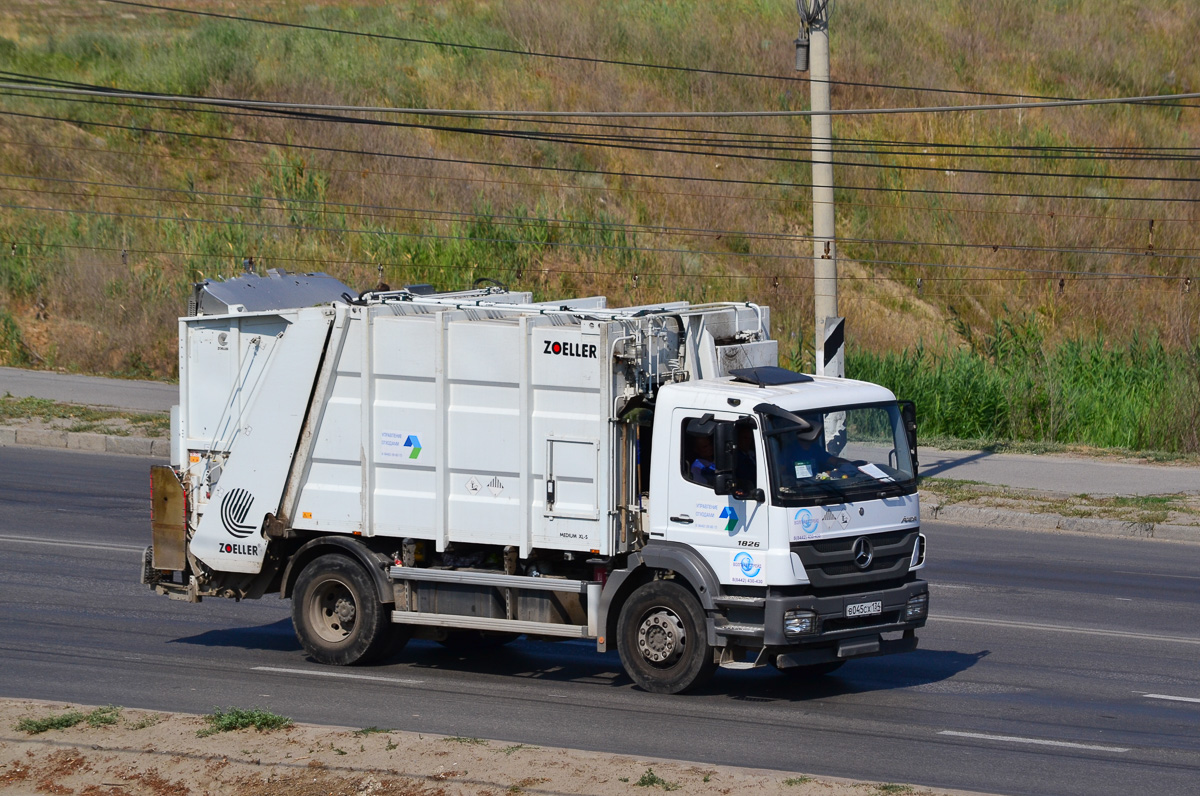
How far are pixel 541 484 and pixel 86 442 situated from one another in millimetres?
13398

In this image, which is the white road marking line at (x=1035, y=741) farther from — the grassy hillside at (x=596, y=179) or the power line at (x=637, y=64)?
the power line at (x=637, y=64)

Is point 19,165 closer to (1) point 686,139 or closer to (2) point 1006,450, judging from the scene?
(1) point 686,139

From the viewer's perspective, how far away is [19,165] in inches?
1389

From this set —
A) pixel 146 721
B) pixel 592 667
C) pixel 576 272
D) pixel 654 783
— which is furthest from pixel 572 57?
pixel 654 783

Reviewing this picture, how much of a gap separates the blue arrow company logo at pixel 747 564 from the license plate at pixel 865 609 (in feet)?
2.29

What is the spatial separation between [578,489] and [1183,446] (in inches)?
619

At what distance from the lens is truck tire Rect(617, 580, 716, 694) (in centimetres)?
934

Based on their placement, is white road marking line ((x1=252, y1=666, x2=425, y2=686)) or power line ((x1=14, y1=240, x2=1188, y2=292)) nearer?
white road marking line ((x1=252, y1=666, x2=425, y2=686))

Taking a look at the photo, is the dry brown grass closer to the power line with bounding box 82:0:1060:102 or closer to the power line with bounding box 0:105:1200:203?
the power line with bounding box 0:105:1200:203

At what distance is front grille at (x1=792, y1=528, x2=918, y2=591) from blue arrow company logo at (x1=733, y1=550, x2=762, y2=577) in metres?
0.28

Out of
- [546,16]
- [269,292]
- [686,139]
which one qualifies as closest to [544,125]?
[686,139]

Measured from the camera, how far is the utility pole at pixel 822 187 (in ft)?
55.6

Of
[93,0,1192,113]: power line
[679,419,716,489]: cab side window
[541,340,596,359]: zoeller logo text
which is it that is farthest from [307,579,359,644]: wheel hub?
[93,0,1192,113]: power line

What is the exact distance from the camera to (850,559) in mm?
9289
